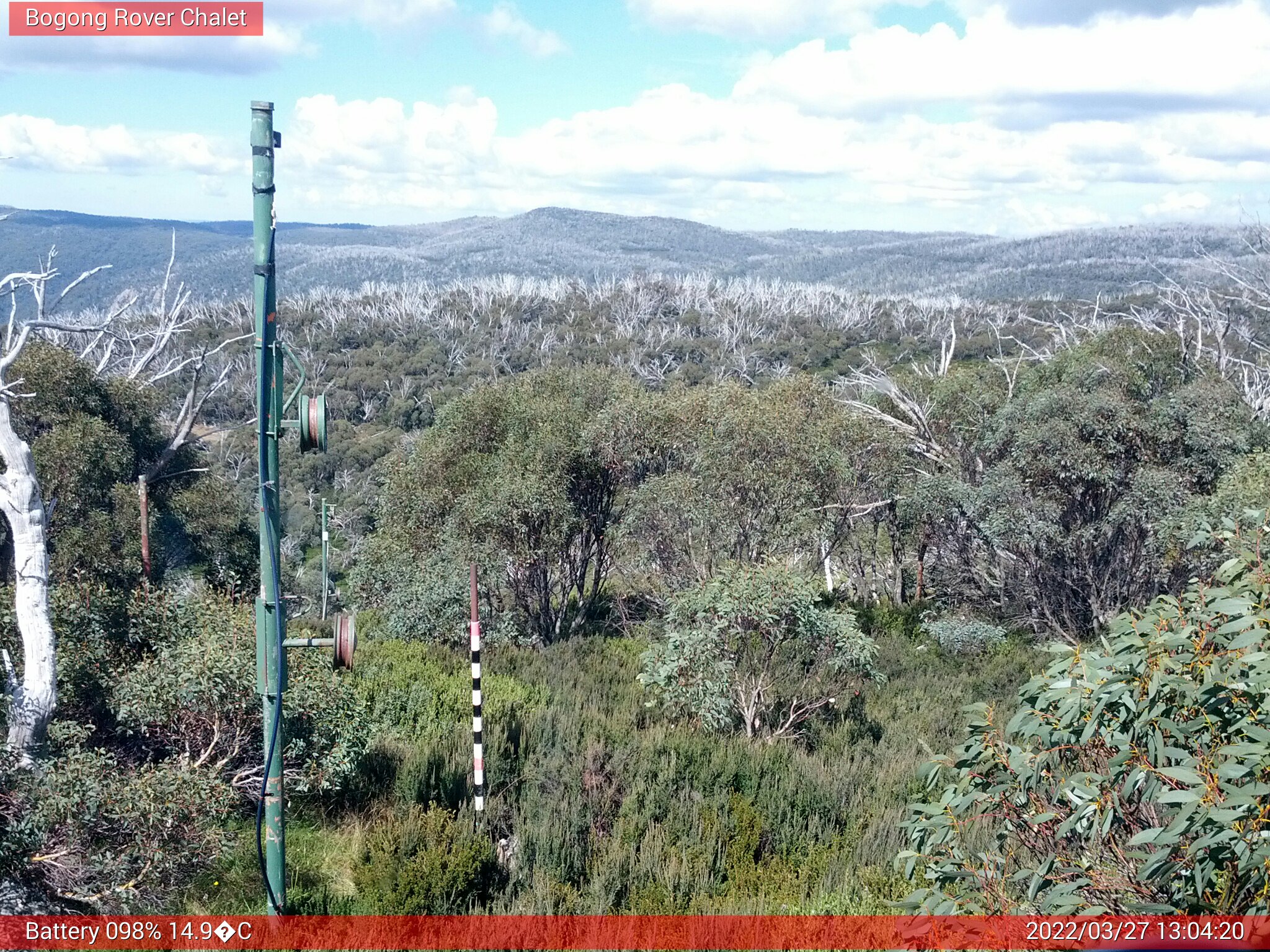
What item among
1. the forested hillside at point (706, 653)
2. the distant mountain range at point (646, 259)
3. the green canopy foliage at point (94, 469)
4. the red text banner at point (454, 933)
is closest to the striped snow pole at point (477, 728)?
the forested hillside at point (706, 653)

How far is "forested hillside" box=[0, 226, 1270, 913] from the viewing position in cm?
325

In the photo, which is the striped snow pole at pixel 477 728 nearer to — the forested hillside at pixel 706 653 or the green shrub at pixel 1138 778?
the forested hillside at pixel 706 653

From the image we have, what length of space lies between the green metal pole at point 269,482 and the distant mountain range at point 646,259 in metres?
71.4

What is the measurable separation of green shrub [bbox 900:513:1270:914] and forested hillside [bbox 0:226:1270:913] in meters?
0.02

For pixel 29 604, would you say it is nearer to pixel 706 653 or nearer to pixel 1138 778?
pixel 706 653

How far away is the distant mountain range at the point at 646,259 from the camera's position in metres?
98.7

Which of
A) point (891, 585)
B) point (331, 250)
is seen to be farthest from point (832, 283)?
point (891, 585)

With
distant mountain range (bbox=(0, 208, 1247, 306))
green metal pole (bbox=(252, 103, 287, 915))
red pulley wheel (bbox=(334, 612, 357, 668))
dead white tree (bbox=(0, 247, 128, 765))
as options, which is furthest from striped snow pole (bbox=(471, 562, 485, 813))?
distant mountain range (bbox=(0, 208, 1247, 306))

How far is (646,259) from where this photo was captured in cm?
18238

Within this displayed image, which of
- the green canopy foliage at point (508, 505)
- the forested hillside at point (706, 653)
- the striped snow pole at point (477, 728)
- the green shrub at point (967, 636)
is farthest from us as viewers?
the green shrub at point (967, 636)

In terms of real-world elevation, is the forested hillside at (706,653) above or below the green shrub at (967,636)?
above

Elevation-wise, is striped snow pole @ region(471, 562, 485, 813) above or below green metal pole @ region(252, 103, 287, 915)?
below

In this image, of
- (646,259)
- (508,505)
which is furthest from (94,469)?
(646,259)

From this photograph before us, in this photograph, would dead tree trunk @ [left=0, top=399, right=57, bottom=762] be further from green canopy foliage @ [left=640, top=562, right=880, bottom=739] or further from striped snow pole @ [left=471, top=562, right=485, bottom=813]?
green canopy foliage @ [left=640, top=562, right=880, bottom=739]
